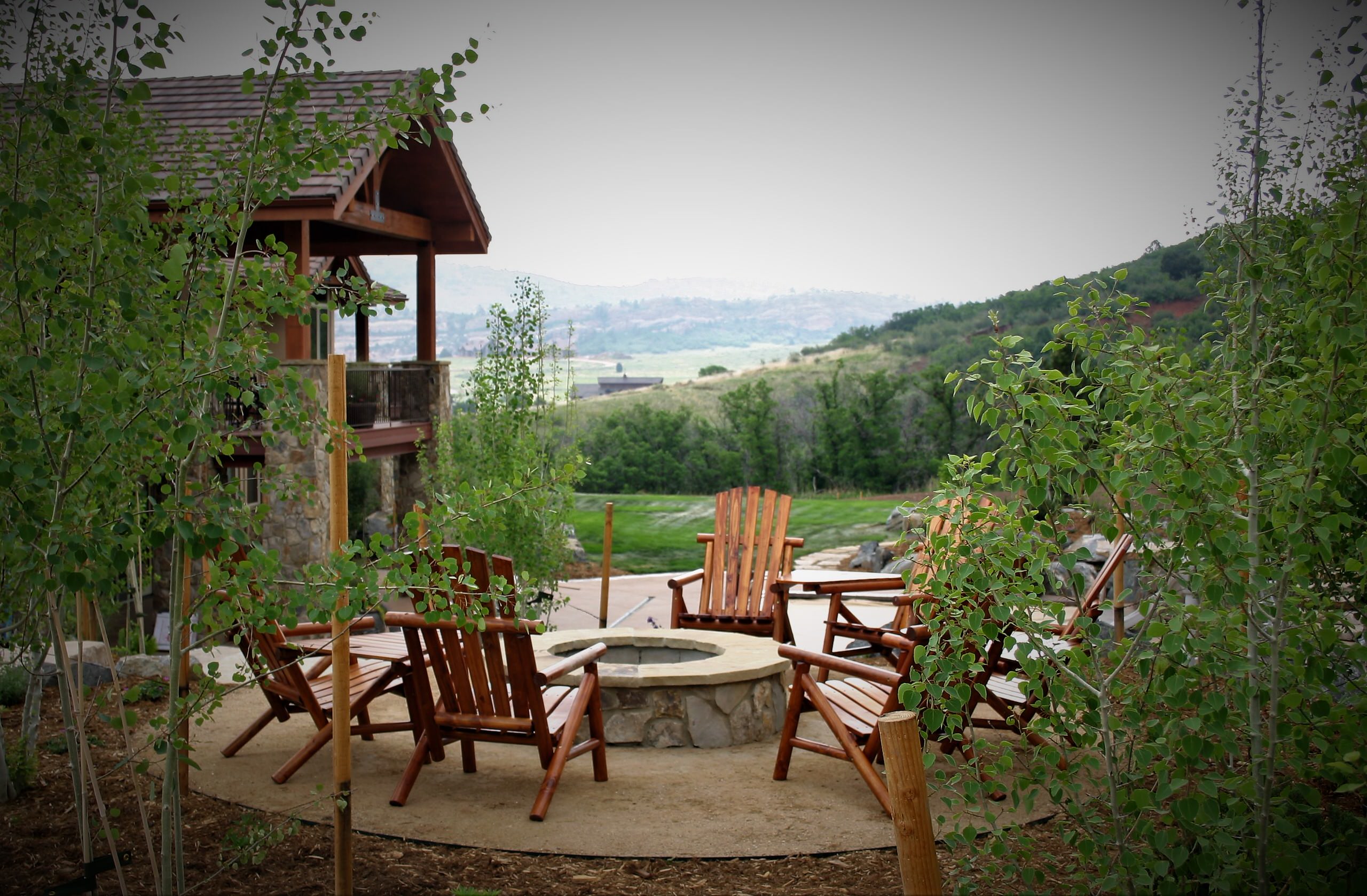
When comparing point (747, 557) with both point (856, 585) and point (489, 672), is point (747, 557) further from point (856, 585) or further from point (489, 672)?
point (489, 672)

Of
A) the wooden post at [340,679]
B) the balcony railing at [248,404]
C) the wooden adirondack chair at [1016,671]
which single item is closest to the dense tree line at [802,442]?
the wooden adirondack chair at [1016,671]

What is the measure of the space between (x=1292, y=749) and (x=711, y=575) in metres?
4.64

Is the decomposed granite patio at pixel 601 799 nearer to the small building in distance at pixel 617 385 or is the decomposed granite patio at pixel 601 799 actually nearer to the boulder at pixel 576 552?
the boulder at pixel 576 552

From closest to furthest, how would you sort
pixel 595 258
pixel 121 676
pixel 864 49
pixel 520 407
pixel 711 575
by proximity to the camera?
pixel 121 676
pixel 711 575
pixel 520 407
pixel 864 49
pixel 595 258

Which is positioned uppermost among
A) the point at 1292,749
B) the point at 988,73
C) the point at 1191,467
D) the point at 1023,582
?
the point at 988,73

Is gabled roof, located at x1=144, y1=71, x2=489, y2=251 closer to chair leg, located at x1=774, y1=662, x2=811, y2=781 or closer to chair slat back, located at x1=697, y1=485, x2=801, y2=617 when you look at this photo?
chair slat back, located at x1=697, y1=485, x2=801, y2=617

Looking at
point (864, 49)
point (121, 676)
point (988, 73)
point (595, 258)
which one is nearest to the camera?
point (121, 676)

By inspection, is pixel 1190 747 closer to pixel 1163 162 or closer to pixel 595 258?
pixel 1163 162

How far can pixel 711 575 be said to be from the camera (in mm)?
6516

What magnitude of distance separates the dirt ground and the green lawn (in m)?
7.43

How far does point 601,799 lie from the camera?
12.9 ft

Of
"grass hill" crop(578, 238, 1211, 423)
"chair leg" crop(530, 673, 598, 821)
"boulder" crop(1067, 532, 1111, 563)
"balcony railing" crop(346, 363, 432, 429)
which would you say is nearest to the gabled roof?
"balcony railing" crop(346, 363, 432, 429)

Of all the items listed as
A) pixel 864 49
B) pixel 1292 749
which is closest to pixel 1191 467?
pixel 1292 749

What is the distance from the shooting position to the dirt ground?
10.1 ft
